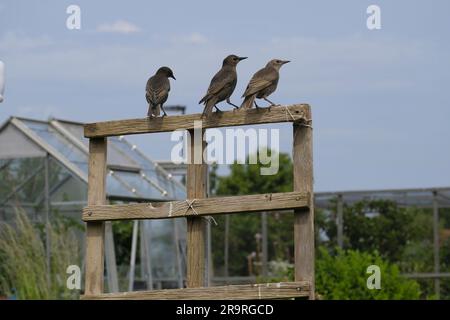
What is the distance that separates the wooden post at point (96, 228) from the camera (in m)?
7.57

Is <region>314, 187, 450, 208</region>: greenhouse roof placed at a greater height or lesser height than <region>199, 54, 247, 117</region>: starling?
greater

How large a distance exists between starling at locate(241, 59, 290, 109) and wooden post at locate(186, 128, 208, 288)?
57cm

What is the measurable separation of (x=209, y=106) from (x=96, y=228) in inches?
47.8

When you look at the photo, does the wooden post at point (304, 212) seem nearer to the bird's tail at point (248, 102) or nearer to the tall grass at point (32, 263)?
the bird's tail at point (248, 102)

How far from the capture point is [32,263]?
18125 mm

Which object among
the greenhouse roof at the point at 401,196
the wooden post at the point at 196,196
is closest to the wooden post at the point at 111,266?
the greenhouse roof at the point at 401,196

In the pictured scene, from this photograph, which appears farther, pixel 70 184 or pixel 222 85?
pixel 70 184

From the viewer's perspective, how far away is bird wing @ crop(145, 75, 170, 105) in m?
8.05

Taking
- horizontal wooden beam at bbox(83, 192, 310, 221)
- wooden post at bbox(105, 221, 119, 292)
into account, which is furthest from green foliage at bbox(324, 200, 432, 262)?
horizontal wooden beam at bbox(83, 192, 310, 221)

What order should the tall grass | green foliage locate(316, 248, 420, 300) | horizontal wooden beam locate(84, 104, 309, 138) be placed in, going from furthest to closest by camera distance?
the tall grass → green foliage locate(316, 248, 420, 300) → horizontal wooden beam locate(84, 104, 309, 138)

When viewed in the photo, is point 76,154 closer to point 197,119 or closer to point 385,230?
point 385,230

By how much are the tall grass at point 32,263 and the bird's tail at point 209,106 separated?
10893 millimetres

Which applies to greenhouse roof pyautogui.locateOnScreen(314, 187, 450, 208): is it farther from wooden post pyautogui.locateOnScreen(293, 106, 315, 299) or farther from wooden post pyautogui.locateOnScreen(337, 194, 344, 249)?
wooden post pyautogui.locateOnScreen(293, 106, 315, 299)

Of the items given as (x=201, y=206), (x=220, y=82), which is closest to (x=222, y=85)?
(x=220, y=82)
